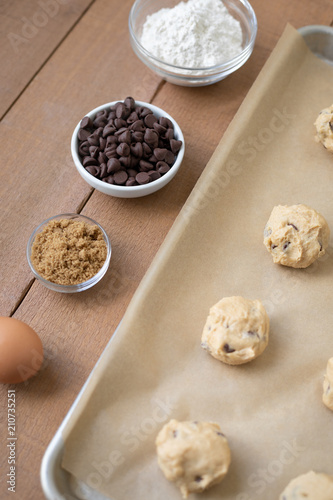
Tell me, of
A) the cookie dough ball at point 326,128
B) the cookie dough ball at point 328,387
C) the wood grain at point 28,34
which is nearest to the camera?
the cookie dough ball at point 328,387

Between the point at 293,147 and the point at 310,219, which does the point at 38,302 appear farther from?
the point at 293,147

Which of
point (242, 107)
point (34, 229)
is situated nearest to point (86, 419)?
point (34, 229)

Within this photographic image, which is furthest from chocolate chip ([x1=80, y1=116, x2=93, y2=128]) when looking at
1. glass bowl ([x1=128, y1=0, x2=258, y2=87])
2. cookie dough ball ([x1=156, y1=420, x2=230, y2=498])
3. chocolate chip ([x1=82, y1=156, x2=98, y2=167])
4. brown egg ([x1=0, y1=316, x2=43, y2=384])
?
cookie dough ball ([x1=156, y1=420, x2=230, y2=498])

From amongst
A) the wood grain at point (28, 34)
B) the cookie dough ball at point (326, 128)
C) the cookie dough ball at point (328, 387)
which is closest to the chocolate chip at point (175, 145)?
the cookie dough ball at point (326, 128)

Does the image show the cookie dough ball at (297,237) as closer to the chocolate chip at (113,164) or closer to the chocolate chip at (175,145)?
the chocolate chip at (175,145)

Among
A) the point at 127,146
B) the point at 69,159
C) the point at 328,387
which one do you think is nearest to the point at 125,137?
the point at 127,146
